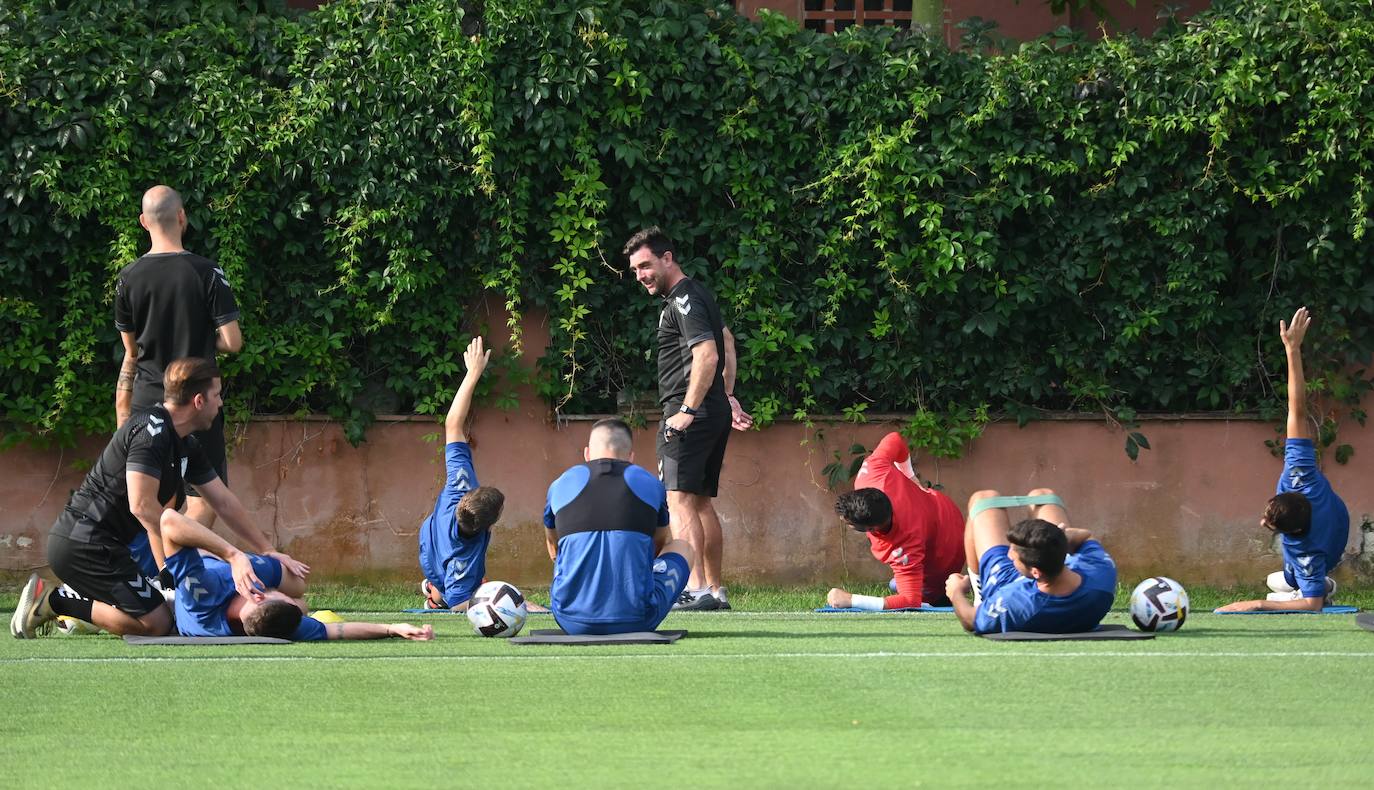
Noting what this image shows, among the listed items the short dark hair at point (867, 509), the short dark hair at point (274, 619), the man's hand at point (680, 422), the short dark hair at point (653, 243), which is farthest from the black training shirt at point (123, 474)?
the short dark hair at point (867, 509)

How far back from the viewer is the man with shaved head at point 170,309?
29.3ft

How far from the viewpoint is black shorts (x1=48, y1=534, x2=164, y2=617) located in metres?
7.70

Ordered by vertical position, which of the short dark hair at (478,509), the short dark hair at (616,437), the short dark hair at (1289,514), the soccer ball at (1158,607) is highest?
the short dark hair at (616,437)

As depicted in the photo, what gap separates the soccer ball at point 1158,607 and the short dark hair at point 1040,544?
0.93 meters

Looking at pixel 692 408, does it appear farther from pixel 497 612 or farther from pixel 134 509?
pixel 134 509

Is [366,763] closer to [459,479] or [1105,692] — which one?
[1105,692]

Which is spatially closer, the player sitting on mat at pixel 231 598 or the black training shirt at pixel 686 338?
the player sitting on mat at pixel 231 598

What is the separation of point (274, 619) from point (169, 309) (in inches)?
89.2

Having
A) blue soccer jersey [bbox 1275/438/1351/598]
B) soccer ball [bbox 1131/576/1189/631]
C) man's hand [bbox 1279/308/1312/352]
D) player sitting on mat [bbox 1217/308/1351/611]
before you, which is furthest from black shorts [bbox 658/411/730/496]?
blue soccer jersey [bbox 1275/438/1351/598]

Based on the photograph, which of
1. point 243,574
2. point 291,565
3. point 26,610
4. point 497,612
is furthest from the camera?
point 26,610

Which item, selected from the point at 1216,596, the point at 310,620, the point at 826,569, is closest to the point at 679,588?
the point at 310,620

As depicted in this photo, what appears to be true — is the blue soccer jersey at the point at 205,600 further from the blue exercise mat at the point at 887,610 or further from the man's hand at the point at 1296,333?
the man's hand at the point at 1296,333

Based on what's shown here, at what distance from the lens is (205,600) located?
7785mm

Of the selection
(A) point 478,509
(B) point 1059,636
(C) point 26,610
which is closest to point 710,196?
(A) point 478,509
